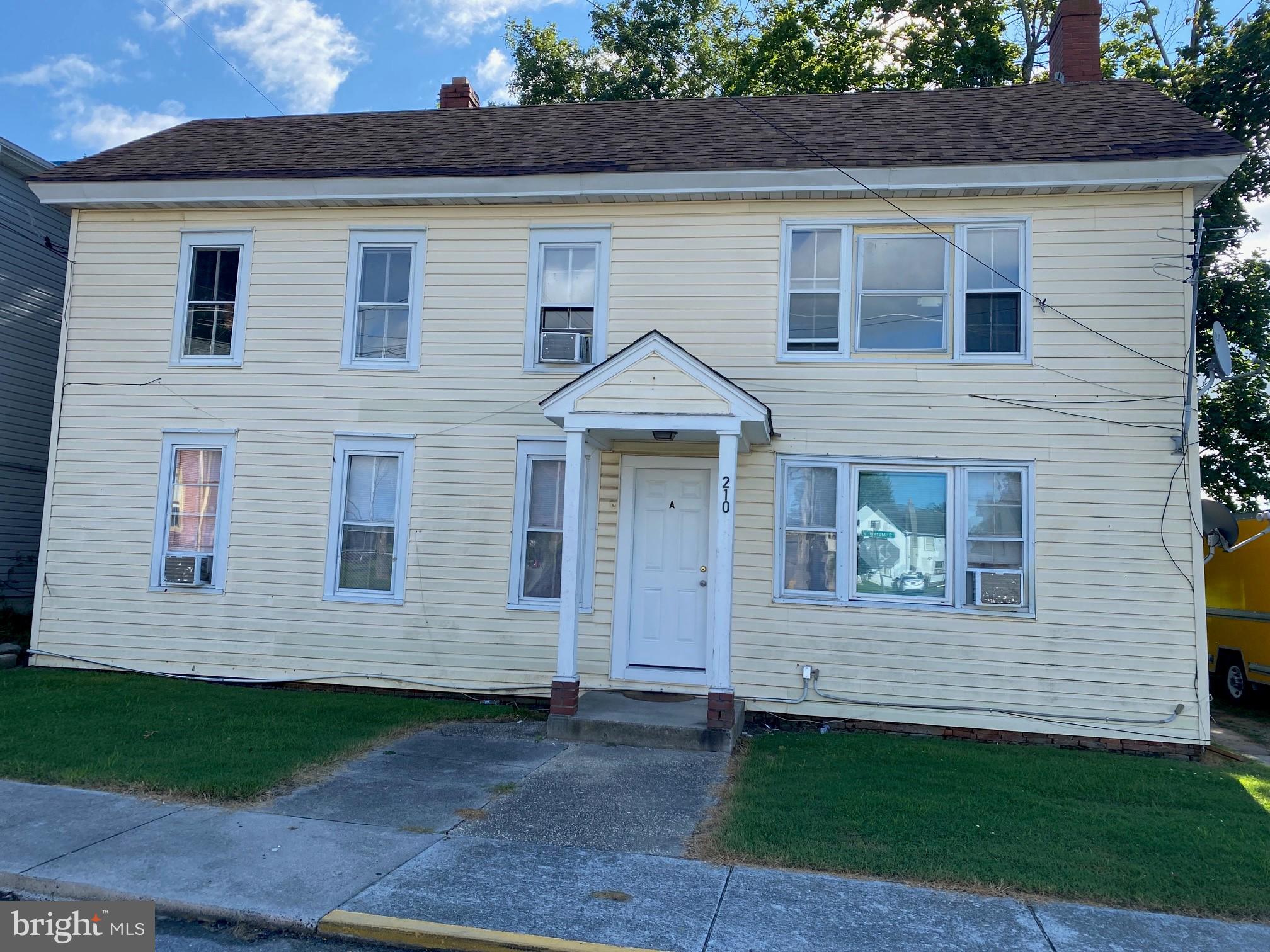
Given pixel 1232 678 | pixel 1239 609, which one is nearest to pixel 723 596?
pixel 1239 609

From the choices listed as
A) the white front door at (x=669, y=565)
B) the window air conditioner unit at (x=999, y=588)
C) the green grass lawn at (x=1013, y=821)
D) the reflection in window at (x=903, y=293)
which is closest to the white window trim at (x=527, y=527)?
the white front door at (x=669, y=565)

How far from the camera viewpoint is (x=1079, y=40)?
11570 millimetres

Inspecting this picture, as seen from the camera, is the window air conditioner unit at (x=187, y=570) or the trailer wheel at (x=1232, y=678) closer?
the window air conditioner unit at (x=187, y=570)

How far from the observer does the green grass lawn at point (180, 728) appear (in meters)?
6.55

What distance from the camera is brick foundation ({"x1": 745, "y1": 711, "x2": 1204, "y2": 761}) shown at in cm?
854

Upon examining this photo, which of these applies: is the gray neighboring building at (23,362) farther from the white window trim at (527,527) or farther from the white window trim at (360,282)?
the white window trim at (527,527)

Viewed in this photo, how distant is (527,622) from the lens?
971cm

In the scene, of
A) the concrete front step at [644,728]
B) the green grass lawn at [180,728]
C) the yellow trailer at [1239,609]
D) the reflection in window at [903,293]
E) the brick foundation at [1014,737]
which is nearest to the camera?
the green grass lawn at [180,728]

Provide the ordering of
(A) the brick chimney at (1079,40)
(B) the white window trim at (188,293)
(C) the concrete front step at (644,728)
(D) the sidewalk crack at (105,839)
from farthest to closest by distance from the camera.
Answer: (A) the brick chimney at (1079,40)
(B) the white window trim at (188,293)
(C) the concrete front step at (644,728)
(D) the sidewalk crack at (105,839)

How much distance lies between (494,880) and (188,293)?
27.7ft

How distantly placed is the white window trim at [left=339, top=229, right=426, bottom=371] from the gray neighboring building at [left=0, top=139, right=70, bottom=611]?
20.1 feet

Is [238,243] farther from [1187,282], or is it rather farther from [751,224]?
[1187,282]

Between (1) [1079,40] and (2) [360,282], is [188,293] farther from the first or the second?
(1) [1079,40]

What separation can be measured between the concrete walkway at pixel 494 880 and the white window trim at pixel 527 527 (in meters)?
3.11
